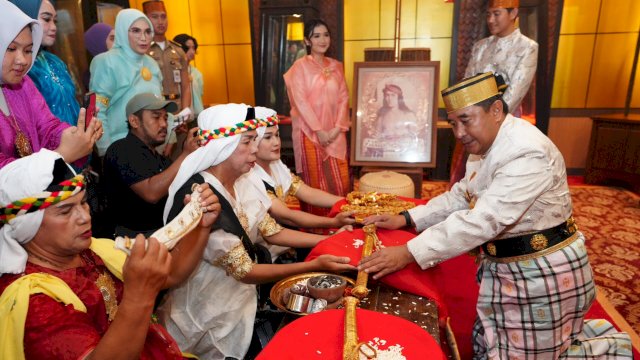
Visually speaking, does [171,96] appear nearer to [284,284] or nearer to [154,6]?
[154,6]

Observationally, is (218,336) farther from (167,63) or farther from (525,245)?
(167,63)

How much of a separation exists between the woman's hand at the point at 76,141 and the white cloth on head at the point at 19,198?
717 mm

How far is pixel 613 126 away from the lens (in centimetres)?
567

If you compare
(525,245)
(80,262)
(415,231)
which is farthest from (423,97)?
(80,262)

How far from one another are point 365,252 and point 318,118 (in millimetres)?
2764

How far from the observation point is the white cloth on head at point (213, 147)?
196cm

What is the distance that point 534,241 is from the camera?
76.9 inches

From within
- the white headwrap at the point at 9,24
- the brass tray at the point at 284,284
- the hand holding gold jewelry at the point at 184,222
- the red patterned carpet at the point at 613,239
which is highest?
the white headwrap at the point at 9,24

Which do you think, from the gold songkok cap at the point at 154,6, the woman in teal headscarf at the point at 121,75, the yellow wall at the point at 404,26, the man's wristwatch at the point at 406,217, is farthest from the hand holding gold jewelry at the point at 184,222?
the yellow wall at the point at 404,26

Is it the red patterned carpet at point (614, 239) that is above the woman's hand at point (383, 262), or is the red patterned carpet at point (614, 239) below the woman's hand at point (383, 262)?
below

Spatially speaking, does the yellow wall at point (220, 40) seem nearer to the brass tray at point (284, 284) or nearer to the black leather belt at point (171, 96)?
the black leather belt at point (171, 96)

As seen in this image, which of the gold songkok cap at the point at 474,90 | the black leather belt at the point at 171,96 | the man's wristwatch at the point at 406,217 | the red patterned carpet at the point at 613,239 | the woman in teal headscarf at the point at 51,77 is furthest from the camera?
the black leather belt at the point at 171,96

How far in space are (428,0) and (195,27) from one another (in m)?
4.23

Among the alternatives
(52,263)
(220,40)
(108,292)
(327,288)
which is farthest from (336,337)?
(220,40)
